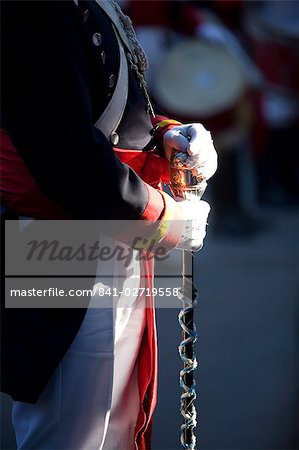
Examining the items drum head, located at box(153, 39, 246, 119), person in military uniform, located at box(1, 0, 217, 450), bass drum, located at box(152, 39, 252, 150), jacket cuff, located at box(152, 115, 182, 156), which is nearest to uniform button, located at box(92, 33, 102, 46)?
person in military uniform, located at box(1, 0, 217, 450)

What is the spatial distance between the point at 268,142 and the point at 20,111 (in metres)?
7.00

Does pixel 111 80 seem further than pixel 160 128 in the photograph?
No

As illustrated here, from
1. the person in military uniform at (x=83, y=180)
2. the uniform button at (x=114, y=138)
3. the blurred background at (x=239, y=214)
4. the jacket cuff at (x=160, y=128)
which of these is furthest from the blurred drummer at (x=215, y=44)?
the uniform button at (x=114, y=138)

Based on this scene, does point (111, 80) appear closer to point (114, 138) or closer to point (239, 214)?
point (114, 138)

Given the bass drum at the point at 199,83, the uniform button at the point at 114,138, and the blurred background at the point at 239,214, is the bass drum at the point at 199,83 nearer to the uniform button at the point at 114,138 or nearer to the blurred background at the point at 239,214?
the blurred background at the point at 239,214

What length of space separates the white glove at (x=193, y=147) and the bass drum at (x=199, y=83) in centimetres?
428

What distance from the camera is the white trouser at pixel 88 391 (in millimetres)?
1814

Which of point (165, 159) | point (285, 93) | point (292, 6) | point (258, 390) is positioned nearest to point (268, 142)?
point (285, 93)

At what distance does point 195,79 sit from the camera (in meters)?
6.45

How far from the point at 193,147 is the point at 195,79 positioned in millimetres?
4623

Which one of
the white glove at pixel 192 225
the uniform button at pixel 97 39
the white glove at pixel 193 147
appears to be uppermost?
the uniform button at pixel 97 39

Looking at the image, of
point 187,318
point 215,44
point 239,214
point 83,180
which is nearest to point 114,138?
point 83,180

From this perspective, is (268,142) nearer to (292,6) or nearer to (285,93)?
(285,93)

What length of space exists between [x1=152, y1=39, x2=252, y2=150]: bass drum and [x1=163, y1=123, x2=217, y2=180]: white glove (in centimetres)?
428
